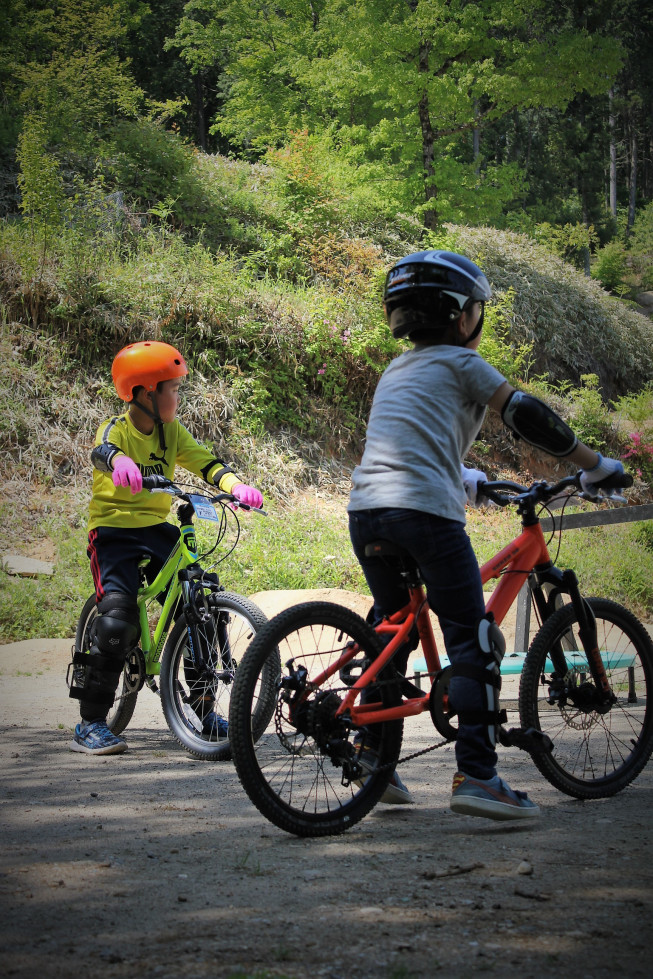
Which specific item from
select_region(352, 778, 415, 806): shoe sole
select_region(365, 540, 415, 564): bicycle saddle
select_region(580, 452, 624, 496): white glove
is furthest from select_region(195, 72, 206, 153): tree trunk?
select_region(352, 778, 415, 806): shoe sole

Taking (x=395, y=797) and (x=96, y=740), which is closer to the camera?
(x=395, y=797)

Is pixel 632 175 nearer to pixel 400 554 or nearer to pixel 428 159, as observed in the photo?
pixel 428 159

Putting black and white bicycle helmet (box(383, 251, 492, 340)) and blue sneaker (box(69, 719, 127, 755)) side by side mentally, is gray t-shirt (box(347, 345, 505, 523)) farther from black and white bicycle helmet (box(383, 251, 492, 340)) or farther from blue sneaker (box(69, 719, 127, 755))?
blue sneaker (box(69, 719, 127, 755))

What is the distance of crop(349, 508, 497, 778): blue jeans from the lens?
308 centimetres

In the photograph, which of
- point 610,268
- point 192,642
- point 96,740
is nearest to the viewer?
point 192,642

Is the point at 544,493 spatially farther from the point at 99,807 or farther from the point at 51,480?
the point at 51,480

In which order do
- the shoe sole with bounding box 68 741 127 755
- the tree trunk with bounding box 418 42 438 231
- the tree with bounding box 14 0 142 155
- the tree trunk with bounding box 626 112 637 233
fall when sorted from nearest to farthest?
the shoe sole with bounding box 68 741 127 755
the tree trunk with bounding box 418 42 438 231
the tree with bounding box 14 0 142 155
the tree trunk with bounding box 626 112 637 233

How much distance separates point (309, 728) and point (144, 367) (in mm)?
2432

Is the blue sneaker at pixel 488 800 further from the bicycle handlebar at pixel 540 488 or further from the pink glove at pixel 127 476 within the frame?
the pink glove at pixel 127 476

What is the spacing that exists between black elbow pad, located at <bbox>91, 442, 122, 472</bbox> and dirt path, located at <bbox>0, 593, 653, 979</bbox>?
1.54 metres

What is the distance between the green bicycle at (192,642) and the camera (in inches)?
177

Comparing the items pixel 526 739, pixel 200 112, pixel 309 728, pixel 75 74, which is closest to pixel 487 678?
pixel 526 739

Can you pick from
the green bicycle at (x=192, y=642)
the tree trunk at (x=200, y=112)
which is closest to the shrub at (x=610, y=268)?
the tree trunk at (x=200, y=112)

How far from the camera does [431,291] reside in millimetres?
3301
